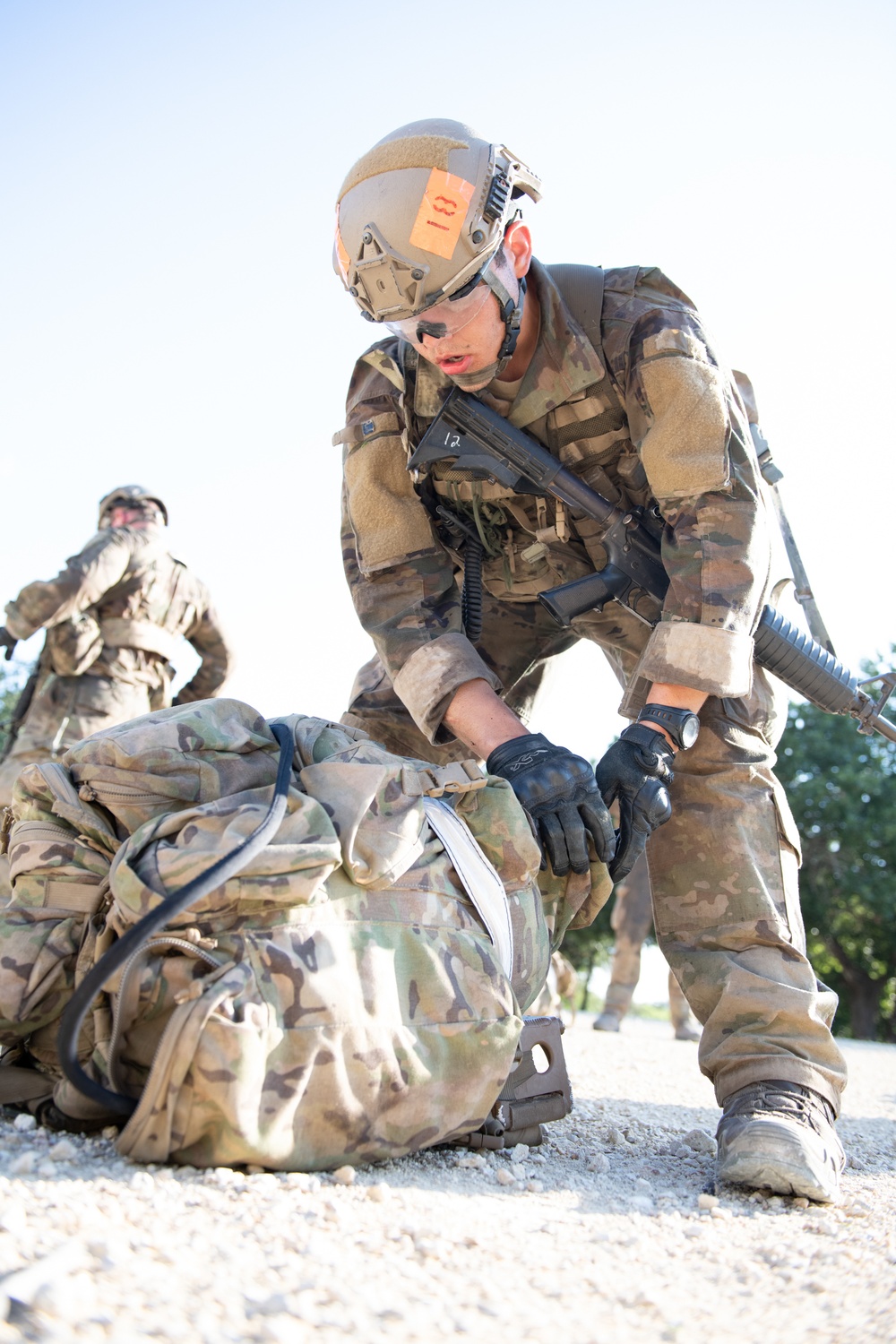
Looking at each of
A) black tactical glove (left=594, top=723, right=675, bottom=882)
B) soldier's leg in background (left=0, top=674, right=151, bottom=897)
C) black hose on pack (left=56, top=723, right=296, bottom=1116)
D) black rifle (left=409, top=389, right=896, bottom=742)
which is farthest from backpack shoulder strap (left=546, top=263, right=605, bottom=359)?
soldier's leg in background (left=0, top=674, right=151, bottom=897)

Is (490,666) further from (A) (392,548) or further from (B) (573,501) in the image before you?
(B) (573,501)

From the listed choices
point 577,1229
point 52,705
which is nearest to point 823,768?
point 52,705

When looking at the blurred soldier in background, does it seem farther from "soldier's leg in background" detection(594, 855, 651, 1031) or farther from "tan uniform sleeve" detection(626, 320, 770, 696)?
"tan uniform sleeve" detection(626, 320, 770, 696)

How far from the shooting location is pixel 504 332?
2967mm

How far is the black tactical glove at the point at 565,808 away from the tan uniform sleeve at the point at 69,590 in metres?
Result: 4.73

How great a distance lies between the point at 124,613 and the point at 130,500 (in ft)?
2.97

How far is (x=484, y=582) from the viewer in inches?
138

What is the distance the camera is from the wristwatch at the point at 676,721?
8.73ft

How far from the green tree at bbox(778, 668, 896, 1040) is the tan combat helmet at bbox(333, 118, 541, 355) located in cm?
1900

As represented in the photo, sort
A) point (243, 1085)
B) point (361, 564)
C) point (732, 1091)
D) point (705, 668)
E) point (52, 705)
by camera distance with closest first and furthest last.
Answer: point (243, 1085), point (732, 1091), point (705, 668), point (361, 564), point (52, 705)

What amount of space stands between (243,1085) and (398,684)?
1581mm

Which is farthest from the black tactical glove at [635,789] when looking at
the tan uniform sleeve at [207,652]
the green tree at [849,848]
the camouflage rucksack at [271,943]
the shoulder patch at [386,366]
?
the green tree at [849,848]

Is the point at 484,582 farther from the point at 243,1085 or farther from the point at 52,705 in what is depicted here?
the point at 52,705

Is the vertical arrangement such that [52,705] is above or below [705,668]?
below
